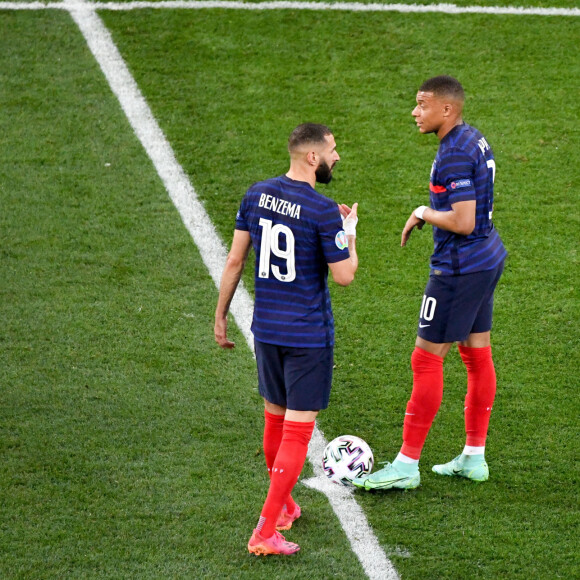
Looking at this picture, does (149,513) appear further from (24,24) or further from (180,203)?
(24,24)

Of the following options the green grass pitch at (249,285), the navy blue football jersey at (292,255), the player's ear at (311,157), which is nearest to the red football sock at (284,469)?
the green grass pitch at (249,285)

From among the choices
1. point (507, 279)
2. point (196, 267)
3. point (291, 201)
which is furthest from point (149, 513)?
point (507, 279)

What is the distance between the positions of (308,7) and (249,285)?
4.17 m

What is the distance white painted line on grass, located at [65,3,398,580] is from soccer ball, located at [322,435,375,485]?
9 centimetres

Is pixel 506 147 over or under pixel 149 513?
over

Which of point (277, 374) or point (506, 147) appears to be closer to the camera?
point (277, 374)

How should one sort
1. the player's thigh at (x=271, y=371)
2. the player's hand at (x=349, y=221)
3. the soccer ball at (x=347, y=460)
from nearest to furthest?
1. the player's hand at (x=349, y=221)
2. the player's thigh at (x=271, y=371)
3. the soccer ball at (x=347, y=460)

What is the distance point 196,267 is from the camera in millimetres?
7145

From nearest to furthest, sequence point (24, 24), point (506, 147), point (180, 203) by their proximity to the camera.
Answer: point (180, 203) → point (506, 147) → point (24, 24)

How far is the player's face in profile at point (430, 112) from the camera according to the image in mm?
4918

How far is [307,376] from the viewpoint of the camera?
457cm

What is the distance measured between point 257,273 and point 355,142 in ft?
13.3

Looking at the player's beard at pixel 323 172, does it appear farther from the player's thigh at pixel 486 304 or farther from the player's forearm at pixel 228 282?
the player's thigh at pixel 486 304

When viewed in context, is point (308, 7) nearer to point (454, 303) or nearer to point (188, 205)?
point (188, 205)
